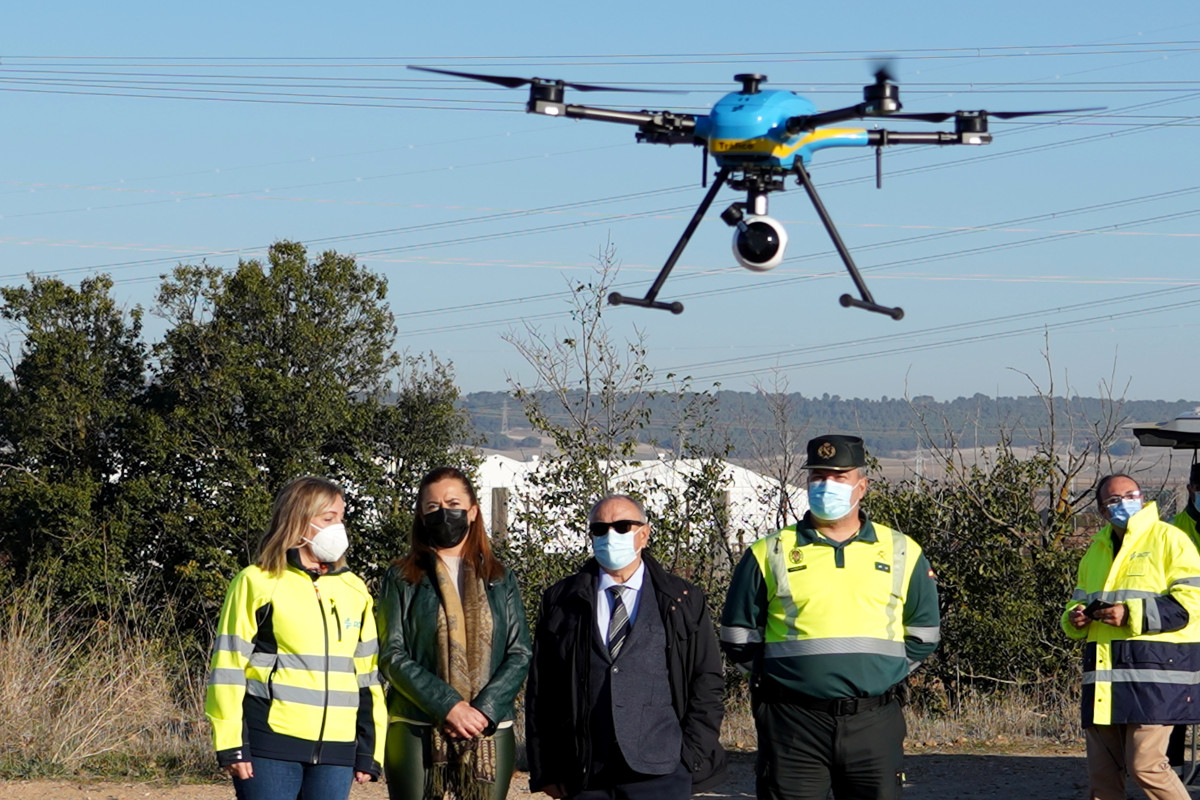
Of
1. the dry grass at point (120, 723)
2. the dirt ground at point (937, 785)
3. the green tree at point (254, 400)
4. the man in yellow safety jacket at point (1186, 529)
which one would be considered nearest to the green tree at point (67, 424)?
the green tree at point (254, 400)

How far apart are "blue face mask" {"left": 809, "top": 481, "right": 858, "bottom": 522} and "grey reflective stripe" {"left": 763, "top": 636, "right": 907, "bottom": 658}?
19.1 inches

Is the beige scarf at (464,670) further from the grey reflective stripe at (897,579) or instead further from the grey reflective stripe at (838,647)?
the grey reflective stripe at (897,579)

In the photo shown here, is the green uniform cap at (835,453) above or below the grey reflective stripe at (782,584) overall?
above

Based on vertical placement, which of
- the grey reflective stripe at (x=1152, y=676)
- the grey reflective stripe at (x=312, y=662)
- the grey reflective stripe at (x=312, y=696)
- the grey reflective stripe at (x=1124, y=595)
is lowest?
the grey reflective stripe at (x=312, y=696)

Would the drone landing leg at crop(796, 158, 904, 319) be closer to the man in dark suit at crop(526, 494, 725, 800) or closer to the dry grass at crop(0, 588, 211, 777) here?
the man in dark suit at crop(526, 494, 725, 800)

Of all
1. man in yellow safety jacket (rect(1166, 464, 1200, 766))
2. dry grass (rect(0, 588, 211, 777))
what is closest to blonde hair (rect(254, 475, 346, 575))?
dry grass (rect(0, 588, 211, 777))

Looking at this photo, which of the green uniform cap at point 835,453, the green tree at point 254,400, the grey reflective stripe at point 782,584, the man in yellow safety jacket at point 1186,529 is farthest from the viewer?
the green tree at point 254,400

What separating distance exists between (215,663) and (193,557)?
2645cm

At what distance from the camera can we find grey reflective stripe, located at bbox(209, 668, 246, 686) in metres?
5.26

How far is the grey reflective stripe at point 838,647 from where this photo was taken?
18.7 ft

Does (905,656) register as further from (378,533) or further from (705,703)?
(378,533)

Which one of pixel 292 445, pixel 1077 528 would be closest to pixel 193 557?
pixel 292 445

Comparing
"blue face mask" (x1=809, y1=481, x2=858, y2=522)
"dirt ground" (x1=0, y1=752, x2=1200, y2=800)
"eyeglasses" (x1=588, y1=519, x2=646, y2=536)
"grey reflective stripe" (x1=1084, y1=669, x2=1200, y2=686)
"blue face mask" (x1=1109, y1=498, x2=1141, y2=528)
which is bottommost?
"dirt ground" (x1=0, y1=752, x2=1200, y2=800)

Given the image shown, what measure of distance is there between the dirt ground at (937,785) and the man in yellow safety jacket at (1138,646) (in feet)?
5.70
